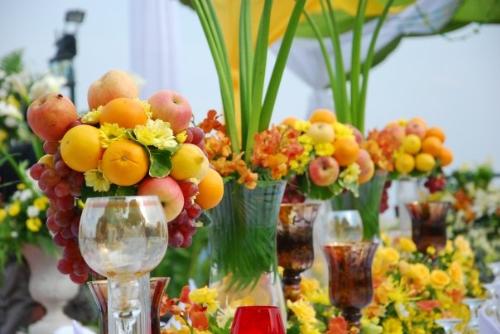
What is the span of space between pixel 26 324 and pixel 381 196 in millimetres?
874

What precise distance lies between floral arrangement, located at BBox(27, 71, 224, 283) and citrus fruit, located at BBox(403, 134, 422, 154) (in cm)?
122

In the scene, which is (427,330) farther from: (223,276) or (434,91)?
(434,91)

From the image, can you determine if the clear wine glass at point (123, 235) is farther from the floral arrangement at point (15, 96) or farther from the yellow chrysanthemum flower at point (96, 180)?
the floral arrangement at point (15, 96)

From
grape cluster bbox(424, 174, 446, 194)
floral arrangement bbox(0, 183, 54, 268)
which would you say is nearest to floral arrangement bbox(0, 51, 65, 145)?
floral arrangement bbox(0, 183, 54, 268)

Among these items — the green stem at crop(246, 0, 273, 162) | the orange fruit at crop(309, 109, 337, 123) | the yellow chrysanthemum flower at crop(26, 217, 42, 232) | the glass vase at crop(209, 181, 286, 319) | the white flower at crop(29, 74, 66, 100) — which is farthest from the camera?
the white flower at crop(29, 74, 66, 100)

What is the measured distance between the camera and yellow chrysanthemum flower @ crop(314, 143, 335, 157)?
1.67 meters

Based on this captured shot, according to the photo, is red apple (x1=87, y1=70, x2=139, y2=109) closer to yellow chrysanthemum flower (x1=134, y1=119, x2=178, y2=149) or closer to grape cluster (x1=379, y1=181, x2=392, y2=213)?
yellow chrysanthemum flower (x1=134, y1=119, x2=178, y2=149)

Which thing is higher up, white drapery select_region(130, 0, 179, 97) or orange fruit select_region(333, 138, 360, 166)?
white drapery select_region(130, 0, 179, 97)

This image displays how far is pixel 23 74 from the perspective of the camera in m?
2.51

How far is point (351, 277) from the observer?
138cm

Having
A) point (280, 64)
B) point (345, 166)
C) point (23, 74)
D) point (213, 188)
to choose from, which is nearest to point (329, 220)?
point (345, 166)

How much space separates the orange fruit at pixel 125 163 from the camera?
940 millimetres

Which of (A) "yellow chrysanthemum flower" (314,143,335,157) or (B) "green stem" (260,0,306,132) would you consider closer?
(B) "green stem" (260,0,306,132)

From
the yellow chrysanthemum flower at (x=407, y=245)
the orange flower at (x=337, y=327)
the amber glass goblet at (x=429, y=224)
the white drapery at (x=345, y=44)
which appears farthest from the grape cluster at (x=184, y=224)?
the white drapery at (x=345, y=44)
